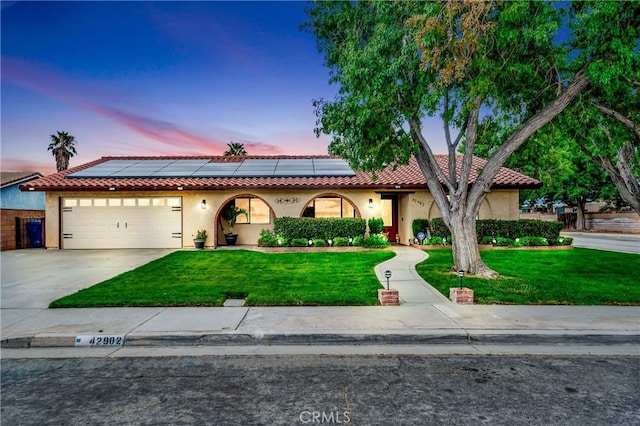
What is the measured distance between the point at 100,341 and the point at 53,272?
708 cm

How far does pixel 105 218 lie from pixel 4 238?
4.92 meters

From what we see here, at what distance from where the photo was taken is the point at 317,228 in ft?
47.9

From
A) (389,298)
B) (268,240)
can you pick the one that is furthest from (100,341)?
(268,240)

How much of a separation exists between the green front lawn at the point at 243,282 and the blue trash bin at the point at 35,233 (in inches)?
416

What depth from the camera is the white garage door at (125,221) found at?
16.2 meters

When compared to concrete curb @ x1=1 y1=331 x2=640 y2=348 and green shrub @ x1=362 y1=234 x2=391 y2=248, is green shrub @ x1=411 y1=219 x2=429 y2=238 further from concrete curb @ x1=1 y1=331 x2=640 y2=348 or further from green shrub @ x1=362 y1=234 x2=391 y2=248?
concrete curb @ x1=1 y1=331 x2=640 y2=348

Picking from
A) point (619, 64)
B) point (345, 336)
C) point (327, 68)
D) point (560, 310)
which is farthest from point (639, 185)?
point (345, 336)

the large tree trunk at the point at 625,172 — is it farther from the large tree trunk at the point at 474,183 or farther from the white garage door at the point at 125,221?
the white garage door at the point at 125,221

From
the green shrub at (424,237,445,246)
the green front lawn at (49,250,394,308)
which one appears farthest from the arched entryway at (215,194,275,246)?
the green shrub at (424,237,445,246)

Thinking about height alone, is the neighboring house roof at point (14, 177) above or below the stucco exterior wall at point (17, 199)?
above

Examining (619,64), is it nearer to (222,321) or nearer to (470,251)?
(470,251)

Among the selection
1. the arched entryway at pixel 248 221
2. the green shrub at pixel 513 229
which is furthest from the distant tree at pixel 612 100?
the arched entryway at pixel 248 221

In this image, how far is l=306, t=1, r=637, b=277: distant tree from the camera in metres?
7.25

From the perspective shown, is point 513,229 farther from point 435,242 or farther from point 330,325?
point 330,325
